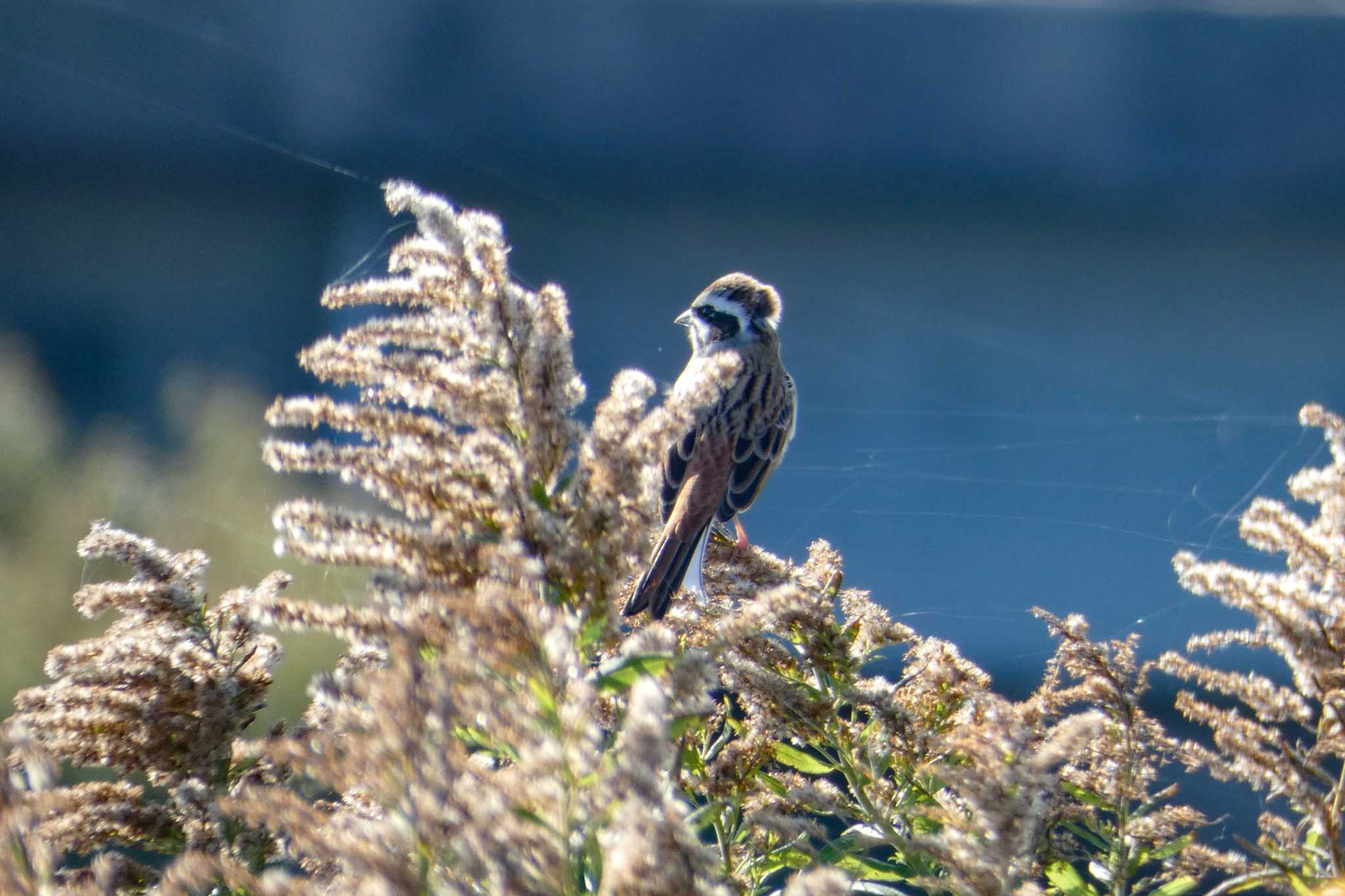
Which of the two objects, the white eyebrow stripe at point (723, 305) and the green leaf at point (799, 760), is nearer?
the green leaf at point (799, 760)

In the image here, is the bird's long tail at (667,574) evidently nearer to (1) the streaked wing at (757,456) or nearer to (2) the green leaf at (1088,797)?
(2) the green leaf at (1088,797)

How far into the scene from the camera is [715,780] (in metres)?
0.63

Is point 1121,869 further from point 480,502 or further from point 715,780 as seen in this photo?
point 480,502

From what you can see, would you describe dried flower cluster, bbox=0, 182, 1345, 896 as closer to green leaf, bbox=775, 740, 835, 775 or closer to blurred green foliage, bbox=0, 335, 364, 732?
green leaf, bbox=775, 740, 835, 775

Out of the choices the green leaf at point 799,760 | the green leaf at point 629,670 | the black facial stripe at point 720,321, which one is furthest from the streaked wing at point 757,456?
the green leaf at point 629,670

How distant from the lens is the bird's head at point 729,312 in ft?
5.65

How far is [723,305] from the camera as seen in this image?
176 centimetres

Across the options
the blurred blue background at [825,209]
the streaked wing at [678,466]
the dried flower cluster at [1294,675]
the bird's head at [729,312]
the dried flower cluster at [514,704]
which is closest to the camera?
the dried flower cluster at [514,704]

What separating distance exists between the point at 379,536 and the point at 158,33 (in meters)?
1.67

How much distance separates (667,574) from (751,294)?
1032 mm

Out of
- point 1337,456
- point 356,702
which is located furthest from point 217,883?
point 1337,456

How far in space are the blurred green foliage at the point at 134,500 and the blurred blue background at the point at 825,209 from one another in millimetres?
58

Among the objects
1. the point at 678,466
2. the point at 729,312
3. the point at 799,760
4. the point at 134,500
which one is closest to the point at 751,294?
the point at 729,312

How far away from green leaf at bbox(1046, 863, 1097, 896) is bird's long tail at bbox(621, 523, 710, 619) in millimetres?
254
